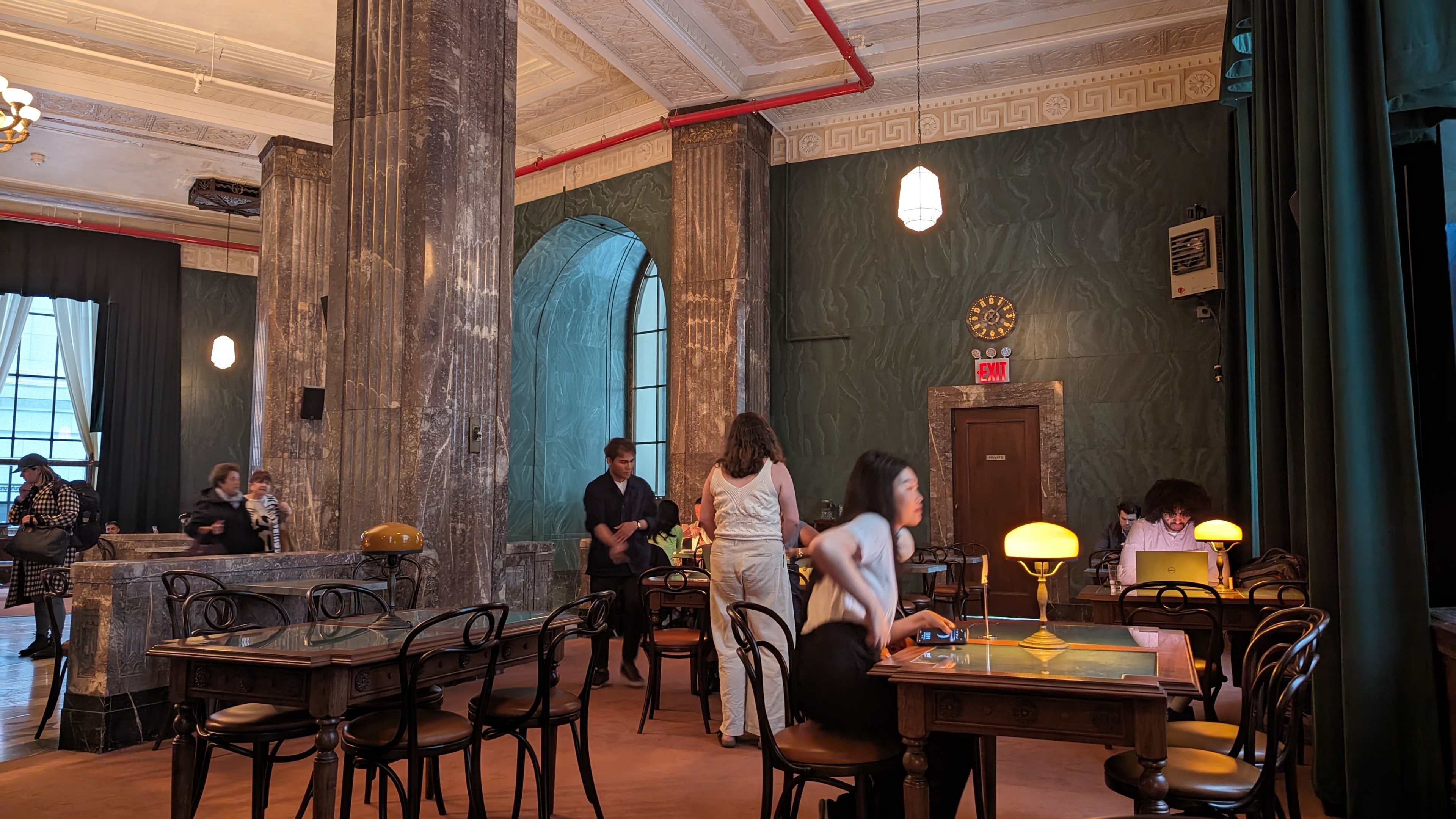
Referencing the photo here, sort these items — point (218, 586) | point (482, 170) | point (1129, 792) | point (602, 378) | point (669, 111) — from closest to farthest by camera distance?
point (1129, 792), point (218, 586), point (482, 170), point (669, 111), point (602, 378)

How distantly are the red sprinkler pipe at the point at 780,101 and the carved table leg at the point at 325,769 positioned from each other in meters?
7.49

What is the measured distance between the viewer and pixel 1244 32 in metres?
6.49

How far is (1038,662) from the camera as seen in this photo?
2.81 meters

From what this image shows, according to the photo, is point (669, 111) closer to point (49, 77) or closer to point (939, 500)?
point (939, 500)

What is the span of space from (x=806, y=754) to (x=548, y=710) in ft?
3.87

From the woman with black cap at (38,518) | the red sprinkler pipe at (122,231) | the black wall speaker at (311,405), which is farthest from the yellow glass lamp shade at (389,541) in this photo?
the red sprinkler pipe at (122,231)

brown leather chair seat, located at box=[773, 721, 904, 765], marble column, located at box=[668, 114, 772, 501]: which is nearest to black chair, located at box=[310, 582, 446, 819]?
brown leather chair seat, located at box=[773, 721, 904, 765]

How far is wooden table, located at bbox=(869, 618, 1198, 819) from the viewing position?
2449mm

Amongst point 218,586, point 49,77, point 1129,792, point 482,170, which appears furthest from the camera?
point 49,77

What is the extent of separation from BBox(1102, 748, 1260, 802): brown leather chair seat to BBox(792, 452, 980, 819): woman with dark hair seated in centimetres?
48

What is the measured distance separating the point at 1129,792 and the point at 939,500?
25.7 ft

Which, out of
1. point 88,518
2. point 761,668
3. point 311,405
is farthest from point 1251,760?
point 88,518

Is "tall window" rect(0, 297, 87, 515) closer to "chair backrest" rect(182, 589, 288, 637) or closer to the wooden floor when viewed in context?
the wooden floor

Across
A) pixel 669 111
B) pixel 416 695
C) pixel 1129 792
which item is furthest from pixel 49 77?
pixel 1129 792
